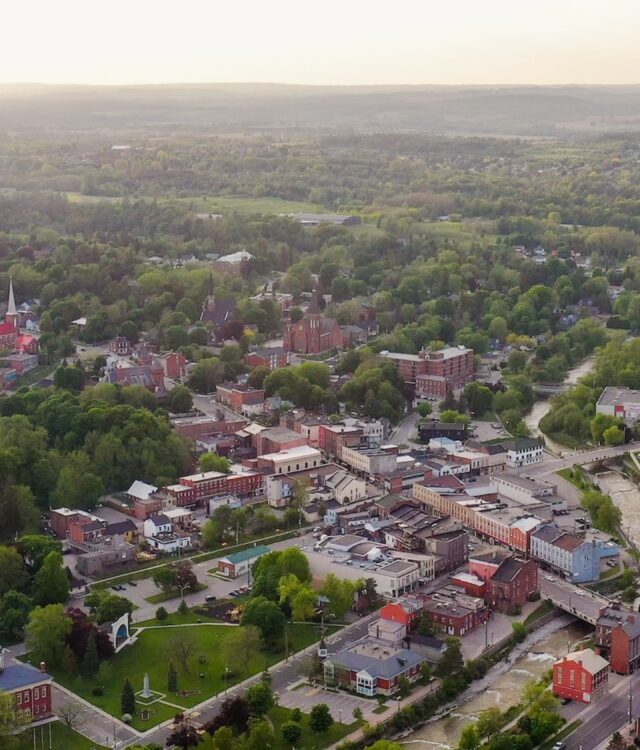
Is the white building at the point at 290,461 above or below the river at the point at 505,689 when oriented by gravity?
above

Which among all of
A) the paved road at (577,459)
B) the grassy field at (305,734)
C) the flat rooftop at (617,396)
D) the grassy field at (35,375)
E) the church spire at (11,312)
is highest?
the church spire at (11,312)

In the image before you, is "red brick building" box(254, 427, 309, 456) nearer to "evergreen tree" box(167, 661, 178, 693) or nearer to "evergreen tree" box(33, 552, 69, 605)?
"evergreen tree" box(33, 552, 69, 605)

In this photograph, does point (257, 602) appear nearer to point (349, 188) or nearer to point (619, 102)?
point (349, 188)

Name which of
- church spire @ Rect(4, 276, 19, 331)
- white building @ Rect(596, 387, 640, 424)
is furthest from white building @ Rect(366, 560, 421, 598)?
church spire @ Rect(4, 276, 19, 331)

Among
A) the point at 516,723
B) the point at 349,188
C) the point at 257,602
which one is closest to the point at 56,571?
the point at 257,602

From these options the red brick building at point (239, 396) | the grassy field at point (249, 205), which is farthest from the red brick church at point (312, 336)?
the grassy field at point (249, 205)

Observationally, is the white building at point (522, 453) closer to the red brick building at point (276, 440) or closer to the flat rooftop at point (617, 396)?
the flat rooftop at point (617, 396)
